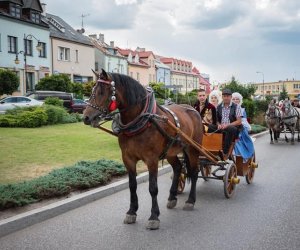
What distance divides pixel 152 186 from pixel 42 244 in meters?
1.69

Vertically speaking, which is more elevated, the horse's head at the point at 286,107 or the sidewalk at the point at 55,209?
the horse's head at the point at 286,107

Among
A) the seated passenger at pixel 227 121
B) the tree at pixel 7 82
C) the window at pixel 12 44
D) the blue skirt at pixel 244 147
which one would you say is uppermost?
the window at pixel 12 44

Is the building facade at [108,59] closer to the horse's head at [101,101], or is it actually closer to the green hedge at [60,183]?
the green hedge at [60,183]

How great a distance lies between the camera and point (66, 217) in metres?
6.81

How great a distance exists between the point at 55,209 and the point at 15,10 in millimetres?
37463

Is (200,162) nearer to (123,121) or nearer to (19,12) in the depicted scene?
A: (123,121)

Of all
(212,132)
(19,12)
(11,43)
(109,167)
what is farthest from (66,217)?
(19,12)

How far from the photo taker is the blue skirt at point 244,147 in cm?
894

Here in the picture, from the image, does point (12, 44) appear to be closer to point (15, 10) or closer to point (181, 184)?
point (15, 10)

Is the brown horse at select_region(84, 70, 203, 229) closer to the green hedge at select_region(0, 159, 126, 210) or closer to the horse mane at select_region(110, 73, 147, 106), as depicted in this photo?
the horse mane at select_region(110, 73, 147, 106)

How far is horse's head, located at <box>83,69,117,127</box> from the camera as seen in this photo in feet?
18.5

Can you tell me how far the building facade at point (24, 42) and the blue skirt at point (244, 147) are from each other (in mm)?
31175

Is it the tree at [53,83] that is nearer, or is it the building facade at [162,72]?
the tree at [53,83]

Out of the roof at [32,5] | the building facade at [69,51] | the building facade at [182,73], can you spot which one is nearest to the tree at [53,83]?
the building facade at [69,51]
